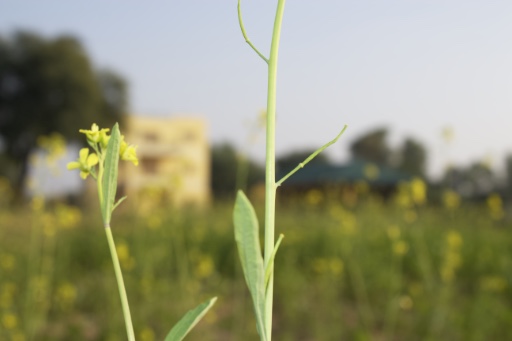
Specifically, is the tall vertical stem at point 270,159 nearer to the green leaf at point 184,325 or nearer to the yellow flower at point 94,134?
the green leaf at point 184,325

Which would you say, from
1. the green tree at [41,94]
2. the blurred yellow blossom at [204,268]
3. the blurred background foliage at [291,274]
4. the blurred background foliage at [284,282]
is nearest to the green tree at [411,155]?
the green tree at [41,94]

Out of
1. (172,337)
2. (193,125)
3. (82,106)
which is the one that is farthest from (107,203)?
(193,125)

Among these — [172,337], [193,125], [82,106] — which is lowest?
[193,125]

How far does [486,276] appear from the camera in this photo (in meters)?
4.41

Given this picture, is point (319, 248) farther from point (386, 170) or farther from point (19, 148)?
point (19, 148)

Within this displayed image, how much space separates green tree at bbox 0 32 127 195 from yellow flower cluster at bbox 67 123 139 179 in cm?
1831

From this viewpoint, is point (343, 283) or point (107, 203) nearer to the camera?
point (107, 203)

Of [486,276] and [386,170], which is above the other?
[486,276]

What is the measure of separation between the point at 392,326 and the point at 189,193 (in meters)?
20.5

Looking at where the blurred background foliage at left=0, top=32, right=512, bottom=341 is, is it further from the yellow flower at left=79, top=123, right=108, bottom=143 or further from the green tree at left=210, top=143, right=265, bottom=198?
the green tree at left=210, top=143, right=265, bottom=198

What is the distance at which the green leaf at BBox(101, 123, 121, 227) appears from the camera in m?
0.46

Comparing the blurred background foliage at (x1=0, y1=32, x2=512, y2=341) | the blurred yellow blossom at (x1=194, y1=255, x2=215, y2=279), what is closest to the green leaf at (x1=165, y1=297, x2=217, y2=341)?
the blurred background foliage at (x1=0, y1=32, x2=512, y2=341)

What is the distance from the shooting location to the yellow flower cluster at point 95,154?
0.53m

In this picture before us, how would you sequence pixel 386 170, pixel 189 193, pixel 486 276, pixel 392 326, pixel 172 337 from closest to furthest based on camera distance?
1. pixel 172 337
2. pixel 392 326
3. pixel 486 276
4. pixel 386 170
5. pixel 189 193
